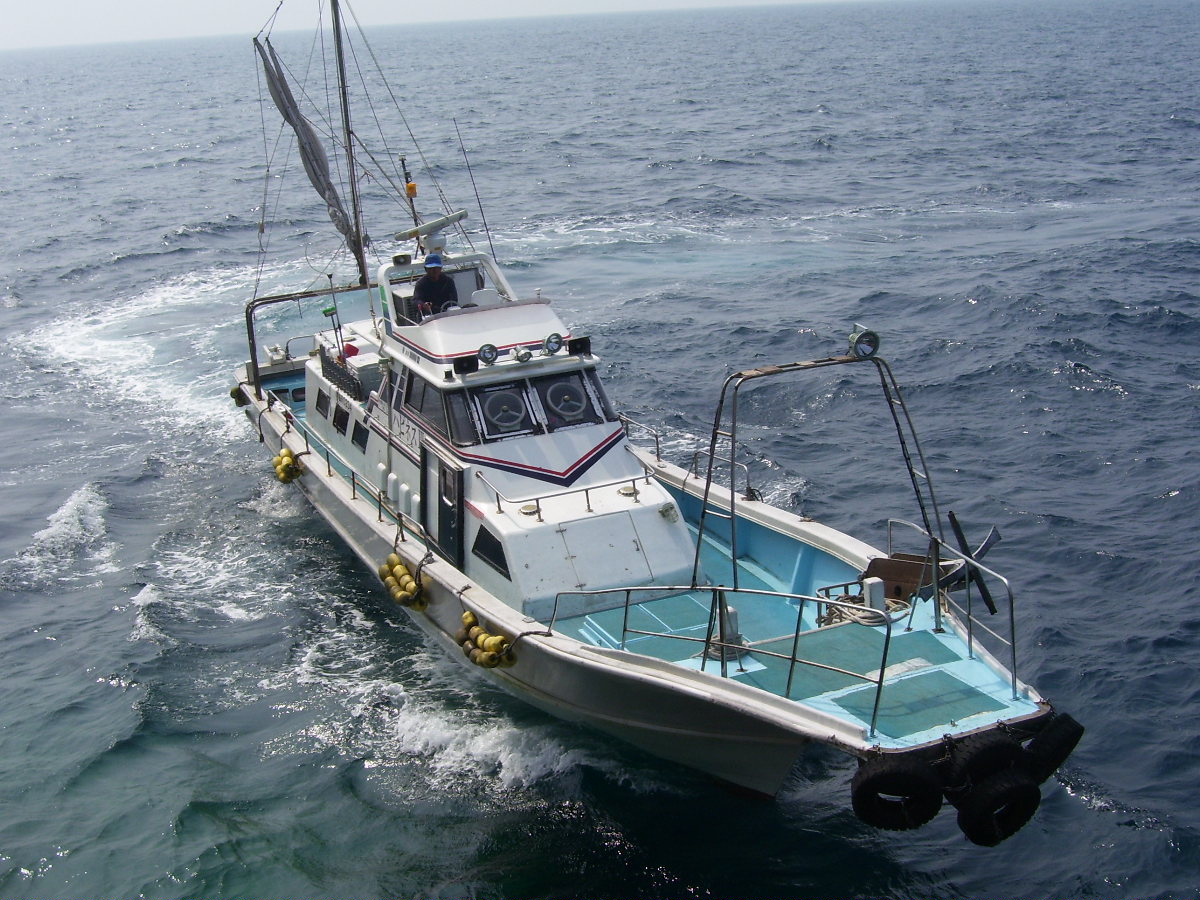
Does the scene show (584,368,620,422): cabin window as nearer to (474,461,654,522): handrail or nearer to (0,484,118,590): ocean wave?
(474,461,654,522): handrail

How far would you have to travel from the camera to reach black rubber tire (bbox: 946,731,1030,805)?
7887mm

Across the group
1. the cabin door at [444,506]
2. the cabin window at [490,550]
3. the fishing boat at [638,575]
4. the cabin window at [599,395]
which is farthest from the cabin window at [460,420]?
the cabin window at [599,395]

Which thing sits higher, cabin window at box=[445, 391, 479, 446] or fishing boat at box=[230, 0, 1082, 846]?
cabin window at box=[445, 391, 479, 446]

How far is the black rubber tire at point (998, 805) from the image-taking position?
787 centimetres

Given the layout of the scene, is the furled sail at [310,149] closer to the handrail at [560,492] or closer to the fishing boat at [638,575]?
the fishing boat at [638,575]

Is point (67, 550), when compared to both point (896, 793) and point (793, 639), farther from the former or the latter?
point (896, 793)

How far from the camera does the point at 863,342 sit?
8797mm

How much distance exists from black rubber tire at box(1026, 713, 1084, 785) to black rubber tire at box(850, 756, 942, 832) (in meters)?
0.84

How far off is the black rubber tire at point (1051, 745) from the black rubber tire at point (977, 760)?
0.65 ft

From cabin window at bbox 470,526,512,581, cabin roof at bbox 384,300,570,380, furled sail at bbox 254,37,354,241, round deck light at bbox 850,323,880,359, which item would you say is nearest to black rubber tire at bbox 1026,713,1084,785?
round deck light at bbox 850,323,880,359

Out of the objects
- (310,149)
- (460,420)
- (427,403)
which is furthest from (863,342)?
(310,149)

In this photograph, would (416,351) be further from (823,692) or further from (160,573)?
(823,692)

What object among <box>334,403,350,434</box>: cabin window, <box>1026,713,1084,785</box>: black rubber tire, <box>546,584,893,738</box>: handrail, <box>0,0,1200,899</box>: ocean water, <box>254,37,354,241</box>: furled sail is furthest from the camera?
<box>254,37,354,241</box>: furled sail

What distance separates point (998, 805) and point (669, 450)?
10.2m
